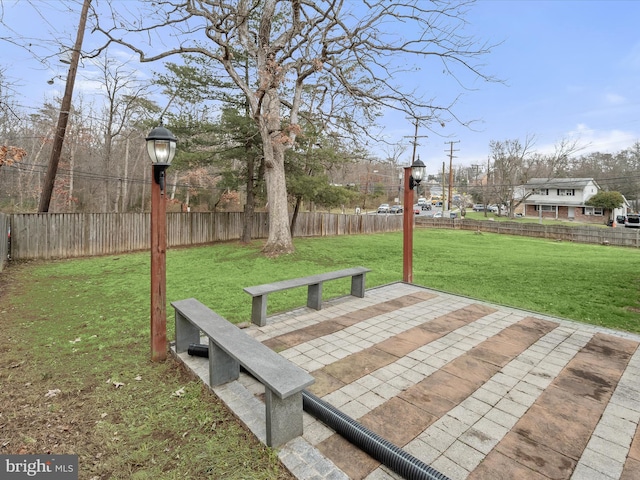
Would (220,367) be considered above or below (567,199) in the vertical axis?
below

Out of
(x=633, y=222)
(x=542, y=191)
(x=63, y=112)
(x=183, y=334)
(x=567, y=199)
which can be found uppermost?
(x=542, y=191)

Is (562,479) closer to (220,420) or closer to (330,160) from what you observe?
(220,420)

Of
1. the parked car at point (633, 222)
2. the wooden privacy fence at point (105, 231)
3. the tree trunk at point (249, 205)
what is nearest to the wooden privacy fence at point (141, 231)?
the wooden privacy fence at point (105, 231)

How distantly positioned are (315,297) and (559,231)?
21713mm

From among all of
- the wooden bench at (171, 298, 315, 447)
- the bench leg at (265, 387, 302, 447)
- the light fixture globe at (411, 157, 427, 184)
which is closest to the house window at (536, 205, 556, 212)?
the light fixture globe at (411, 157, 427, 184)

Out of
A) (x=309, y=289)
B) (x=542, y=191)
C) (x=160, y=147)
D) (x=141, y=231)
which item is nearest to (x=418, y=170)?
(x=309, y=289)

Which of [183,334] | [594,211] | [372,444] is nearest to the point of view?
[372,444]

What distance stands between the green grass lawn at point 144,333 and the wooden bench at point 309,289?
1.86 ft

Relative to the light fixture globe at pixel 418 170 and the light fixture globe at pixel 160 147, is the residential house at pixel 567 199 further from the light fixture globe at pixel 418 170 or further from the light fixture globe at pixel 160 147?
the light fixture globe at pixel 160 147

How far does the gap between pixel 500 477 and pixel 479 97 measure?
25.5 feet

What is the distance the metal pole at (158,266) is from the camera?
10.5 ft

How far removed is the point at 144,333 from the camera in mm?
4180

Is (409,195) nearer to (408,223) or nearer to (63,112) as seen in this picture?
(408,223)

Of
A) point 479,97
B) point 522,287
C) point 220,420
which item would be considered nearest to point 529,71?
point 479,97
